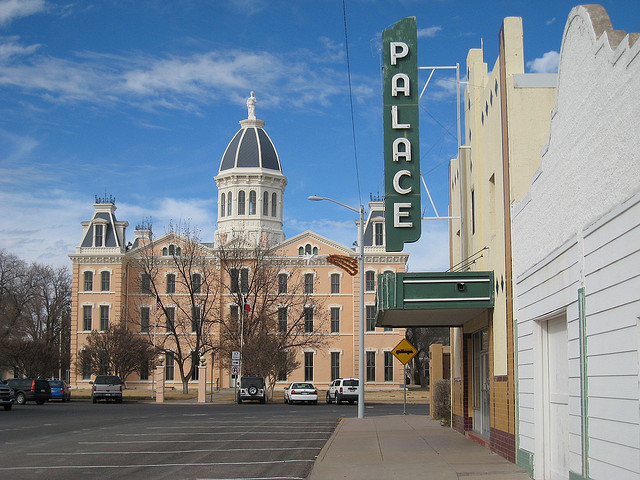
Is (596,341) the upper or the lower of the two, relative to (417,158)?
lower

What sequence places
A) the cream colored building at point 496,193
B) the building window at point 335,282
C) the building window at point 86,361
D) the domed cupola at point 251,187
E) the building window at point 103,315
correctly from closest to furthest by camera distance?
1. the cream colored building at point 496,193
2. the building window at point 86,361
3. the building window at point 335,282
4. the building window at point 103,315
5. the domed cupola at point 251,187

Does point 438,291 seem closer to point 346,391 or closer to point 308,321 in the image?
point 346,391

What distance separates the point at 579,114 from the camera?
32.1 feet

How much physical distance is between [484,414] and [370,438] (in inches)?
138

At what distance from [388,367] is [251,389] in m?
24.2

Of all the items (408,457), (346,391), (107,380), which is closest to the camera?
(408,457)

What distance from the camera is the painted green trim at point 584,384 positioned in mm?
9391

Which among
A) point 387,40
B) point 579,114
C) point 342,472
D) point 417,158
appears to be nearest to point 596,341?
point 579,114

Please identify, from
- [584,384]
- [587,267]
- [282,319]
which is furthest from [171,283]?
[587,267]

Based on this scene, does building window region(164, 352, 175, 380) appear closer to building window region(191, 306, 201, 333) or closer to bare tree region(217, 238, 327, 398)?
building window region(191, 306, 201, 333)

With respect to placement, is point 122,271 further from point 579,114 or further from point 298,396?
point 579,114

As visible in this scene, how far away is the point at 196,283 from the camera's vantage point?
231 feet

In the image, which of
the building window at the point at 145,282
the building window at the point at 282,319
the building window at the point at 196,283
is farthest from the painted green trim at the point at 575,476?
the building window at the point at 145,282

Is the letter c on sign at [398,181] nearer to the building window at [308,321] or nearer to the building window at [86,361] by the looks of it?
the building window at [86,361]
